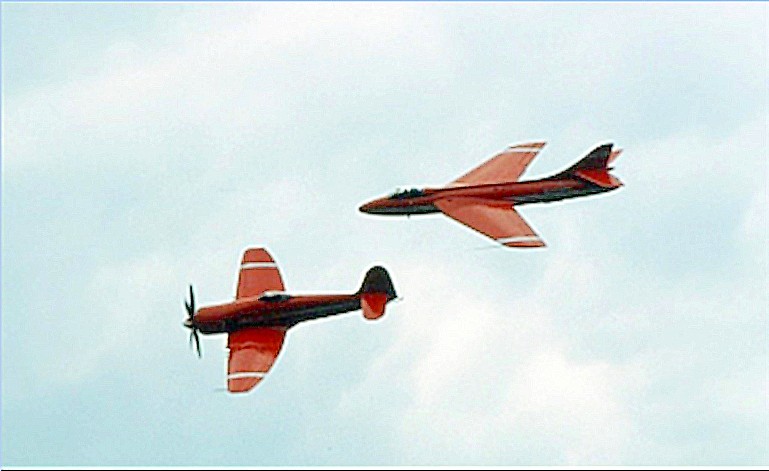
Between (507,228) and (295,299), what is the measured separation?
1200cm

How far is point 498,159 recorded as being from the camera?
281 ft

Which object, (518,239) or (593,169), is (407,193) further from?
(593,169)

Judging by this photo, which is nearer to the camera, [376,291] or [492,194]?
[376,291]

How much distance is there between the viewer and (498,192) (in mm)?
81188

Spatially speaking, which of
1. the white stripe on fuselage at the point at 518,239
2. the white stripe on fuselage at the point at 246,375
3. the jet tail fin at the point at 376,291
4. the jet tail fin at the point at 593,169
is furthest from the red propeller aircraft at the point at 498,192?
the white stripe on fuselage at the point at 246,375

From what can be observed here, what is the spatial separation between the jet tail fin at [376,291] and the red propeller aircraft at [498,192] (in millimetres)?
7285

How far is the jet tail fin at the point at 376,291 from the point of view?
7362 centimetres

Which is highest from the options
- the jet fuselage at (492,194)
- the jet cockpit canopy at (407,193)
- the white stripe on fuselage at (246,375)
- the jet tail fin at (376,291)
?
the jet cockpit canopy at (407,193)

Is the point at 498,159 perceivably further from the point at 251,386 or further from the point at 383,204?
the point at 251,386

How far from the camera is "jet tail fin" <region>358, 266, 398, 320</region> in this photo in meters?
73.6

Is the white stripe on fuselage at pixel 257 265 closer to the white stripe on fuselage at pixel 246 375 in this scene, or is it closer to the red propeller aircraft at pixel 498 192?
the red propeller aircraft at pixel 498 192

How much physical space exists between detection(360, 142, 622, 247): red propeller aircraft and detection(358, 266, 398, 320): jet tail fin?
7.29 meters

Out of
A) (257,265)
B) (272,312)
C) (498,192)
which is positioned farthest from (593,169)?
(272,312)

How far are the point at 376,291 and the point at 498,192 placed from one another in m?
10.9
